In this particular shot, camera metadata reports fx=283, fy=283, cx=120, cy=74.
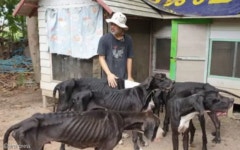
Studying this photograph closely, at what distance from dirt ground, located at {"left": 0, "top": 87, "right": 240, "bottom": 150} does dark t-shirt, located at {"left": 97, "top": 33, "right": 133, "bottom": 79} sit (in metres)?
1.27

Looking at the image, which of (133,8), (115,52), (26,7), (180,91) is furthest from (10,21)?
(180,91)

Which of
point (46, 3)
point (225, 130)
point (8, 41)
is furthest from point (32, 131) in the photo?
point (8, 41)

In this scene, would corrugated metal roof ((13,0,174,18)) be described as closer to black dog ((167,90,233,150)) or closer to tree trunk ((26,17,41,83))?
tree trunk ((26,17,41,83))

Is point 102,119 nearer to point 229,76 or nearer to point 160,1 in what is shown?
point 229,76

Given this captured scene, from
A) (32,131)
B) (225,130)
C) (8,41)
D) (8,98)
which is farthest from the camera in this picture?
(8,41)

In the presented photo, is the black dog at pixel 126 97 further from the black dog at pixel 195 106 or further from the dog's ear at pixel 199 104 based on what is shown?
the dog's ear at pixel 199 104

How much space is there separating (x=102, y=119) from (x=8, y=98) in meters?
6.12

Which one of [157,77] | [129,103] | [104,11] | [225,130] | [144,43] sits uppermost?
[104,11]

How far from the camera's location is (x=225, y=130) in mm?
5523

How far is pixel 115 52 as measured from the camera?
14.8 ft

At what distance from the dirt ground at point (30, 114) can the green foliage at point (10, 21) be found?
4894mm

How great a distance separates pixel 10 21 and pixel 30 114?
8360 millimetres

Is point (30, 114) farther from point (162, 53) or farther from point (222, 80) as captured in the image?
point (222, 80)

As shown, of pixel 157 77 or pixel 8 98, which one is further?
pixel 8 98
